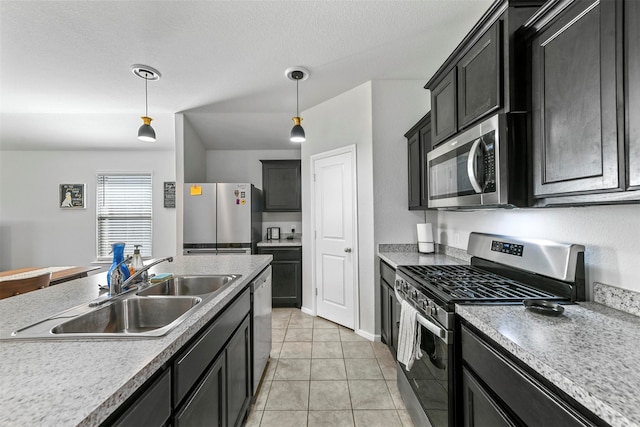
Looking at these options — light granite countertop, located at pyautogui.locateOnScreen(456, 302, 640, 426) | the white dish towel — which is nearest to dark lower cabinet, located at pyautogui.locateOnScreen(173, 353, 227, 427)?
the white dish towel

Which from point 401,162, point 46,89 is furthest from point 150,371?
point 46,89

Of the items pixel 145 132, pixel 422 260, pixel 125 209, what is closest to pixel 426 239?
pixel 422 260

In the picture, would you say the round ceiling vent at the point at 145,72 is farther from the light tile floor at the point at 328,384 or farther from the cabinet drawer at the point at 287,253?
the light tile floor at the point at 328,384

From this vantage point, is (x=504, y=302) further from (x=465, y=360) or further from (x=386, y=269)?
(x=386, y=269)

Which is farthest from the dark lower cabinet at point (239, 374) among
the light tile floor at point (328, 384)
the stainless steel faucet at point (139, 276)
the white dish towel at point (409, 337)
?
the white dish towel at point (409, 337)

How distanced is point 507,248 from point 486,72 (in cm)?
99

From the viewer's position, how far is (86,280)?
1662 mm

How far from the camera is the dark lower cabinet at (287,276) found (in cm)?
370

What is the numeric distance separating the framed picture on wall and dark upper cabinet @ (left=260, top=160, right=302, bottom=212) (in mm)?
3277

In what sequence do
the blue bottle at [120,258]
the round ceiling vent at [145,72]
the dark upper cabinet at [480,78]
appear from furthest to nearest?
the round ceiling vent at [145,72] → the blue bottle at [120,258] → the dark upper cabinet at [480,78]

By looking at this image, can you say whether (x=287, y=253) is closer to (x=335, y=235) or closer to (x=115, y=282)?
(x=335, y=235)

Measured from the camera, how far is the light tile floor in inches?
66.7

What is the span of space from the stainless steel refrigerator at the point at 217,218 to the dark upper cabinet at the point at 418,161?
2.16 m

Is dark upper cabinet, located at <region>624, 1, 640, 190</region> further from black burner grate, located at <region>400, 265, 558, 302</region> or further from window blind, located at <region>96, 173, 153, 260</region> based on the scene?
window blind, located at <region>96, 173, 153, 260</region>
